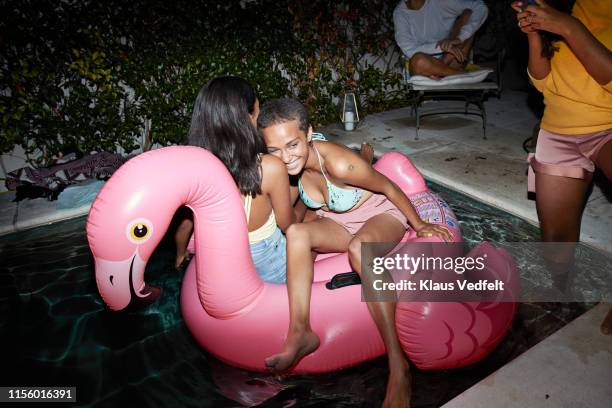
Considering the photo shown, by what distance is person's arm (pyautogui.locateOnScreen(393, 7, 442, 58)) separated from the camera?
6.09 metres

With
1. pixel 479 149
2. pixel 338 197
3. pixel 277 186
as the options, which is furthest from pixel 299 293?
pixel 479 149

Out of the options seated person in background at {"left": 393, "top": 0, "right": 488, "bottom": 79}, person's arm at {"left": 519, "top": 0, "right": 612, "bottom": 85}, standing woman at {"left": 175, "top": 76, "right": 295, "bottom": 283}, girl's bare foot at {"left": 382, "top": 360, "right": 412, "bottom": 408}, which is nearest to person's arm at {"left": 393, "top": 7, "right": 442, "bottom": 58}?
seated person in background at {"left": 393, "top": 0, "right": 488, "bottom": 79}

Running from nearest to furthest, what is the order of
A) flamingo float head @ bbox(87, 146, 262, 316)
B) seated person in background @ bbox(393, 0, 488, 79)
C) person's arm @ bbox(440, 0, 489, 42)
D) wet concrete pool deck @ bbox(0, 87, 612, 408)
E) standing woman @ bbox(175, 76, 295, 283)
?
1. flamingo float head @ bbox(87, 146, 262, 316)
2. wet concrete pool deck @ bbox(0, 87, 612, 408)
3. standing woman @ bbox(175, 76, 295, 283)
4. seated person in background @ bbox(393, 0, 488, 79)
5. person's arm @ bbox(440, 0, 489, 42)

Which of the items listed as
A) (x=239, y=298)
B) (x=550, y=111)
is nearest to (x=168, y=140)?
(x=239, y=298)

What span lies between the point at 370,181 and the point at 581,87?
1.26 metres

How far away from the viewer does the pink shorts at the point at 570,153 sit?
2316 mm

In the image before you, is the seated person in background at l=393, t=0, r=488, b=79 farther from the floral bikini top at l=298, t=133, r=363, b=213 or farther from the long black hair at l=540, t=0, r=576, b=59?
the floral bikini top at l=298, t=133, r=363, b=213

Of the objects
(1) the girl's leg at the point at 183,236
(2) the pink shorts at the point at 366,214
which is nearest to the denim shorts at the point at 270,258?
(2) the pink shorts at the point at 366,214

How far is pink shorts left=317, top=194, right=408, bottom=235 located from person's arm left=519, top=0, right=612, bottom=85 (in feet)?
4.25

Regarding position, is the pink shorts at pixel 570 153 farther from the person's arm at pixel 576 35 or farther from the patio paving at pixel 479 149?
the patio paving at pixel 479 149

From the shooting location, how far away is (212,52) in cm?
533

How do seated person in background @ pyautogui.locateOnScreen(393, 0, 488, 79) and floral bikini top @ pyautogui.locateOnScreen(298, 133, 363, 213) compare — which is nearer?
floral bikini top @ pyautogui.locateOnScreen(298, 133, 363, 213)

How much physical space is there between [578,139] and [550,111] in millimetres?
232

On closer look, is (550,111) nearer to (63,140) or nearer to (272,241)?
(272,241)
